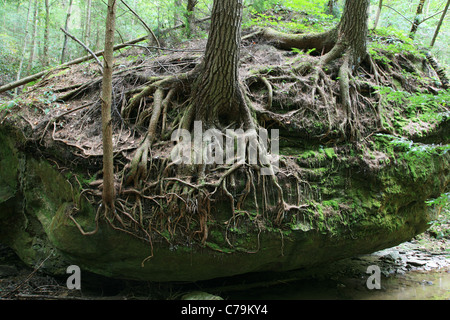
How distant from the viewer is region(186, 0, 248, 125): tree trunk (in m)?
3.83

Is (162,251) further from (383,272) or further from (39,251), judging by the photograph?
(383,272)

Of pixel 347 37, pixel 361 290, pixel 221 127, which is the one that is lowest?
pixel 361 290

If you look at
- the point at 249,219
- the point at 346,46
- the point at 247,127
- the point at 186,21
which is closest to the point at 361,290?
the point at 249,219

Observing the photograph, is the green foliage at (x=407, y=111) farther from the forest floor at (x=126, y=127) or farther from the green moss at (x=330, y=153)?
the green moss at (x=330, y=153)

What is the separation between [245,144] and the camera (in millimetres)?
4316

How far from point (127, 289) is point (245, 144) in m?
3.18

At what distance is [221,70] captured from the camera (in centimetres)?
410

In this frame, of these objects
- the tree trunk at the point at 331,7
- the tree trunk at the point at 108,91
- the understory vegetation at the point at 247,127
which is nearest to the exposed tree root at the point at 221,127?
the understory vegetation at the point at 247,127

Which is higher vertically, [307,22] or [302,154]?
[307,22]

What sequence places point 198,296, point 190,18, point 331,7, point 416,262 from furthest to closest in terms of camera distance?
1. point 331,7
2. point 190,18
3. point 416,262
4. point 198,296

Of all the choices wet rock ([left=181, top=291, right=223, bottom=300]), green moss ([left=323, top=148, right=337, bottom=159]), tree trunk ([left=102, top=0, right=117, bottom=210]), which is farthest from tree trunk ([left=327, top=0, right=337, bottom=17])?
wet rock ([left=181, top=291, right=223, bottom=300])

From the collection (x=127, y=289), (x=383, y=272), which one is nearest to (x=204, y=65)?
(x=127, y=289)

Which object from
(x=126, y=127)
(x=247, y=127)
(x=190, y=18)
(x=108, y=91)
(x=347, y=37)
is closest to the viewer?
(x=108, y=91)

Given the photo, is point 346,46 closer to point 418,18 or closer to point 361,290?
point 418,18
